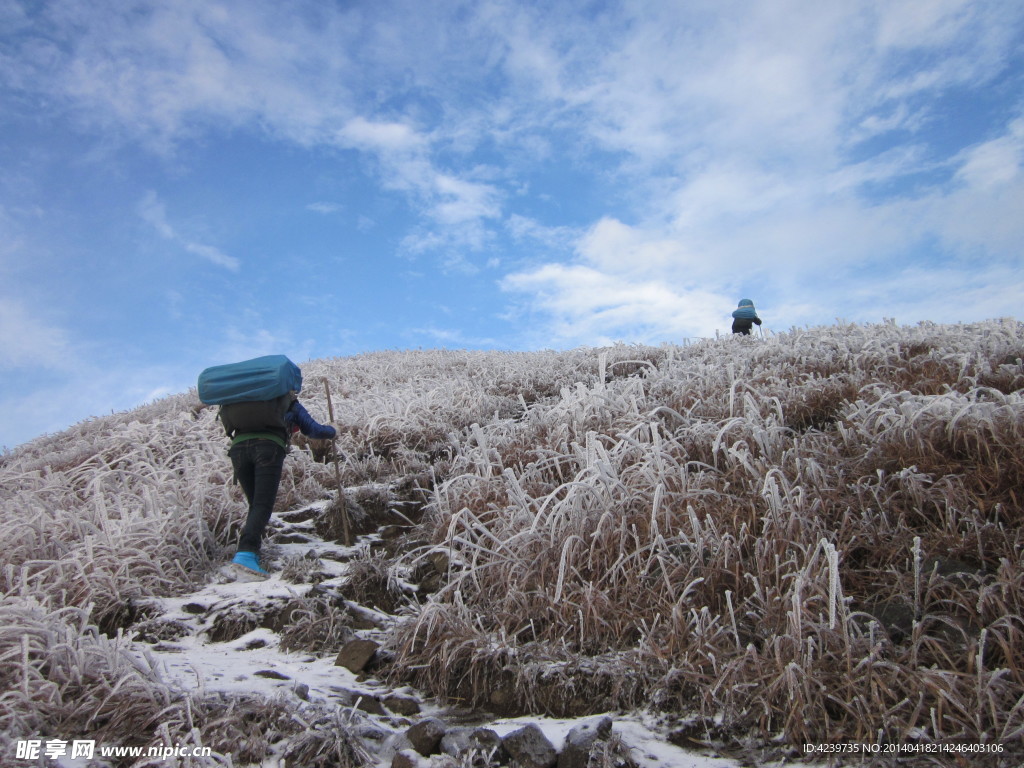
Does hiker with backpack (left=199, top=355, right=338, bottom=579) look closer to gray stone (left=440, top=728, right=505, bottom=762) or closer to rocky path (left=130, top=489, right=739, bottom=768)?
rocky path (left=130, top=489, right=739, bottom=768)

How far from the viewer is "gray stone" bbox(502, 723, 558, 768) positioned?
2.47 meters

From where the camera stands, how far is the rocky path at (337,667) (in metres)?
2.53

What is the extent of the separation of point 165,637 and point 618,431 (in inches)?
146

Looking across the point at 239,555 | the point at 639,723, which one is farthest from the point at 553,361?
the point at 639,723

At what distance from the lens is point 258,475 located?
514cm

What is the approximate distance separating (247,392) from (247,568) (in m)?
1.51

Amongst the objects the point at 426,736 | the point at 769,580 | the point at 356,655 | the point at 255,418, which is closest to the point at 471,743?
the point at 426,736

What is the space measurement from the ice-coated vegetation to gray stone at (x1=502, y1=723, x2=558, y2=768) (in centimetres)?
38

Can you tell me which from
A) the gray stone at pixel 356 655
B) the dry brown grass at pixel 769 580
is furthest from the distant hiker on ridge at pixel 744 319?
the gray stone at pixel 356 655

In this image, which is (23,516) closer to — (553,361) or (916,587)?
(916,587)

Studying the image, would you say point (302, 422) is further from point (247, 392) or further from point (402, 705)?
point (402, 705)

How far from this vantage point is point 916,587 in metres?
2.79

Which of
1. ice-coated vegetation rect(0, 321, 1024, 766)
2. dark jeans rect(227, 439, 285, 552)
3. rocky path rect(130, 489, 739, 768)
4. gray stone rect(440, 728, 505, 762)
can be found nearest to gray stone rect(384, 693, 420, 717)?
rocky path rect(130, 489, 739, 768)

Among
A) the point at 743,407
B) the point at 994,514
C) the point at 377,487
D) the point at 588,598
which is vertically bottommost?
the point at 588,598
